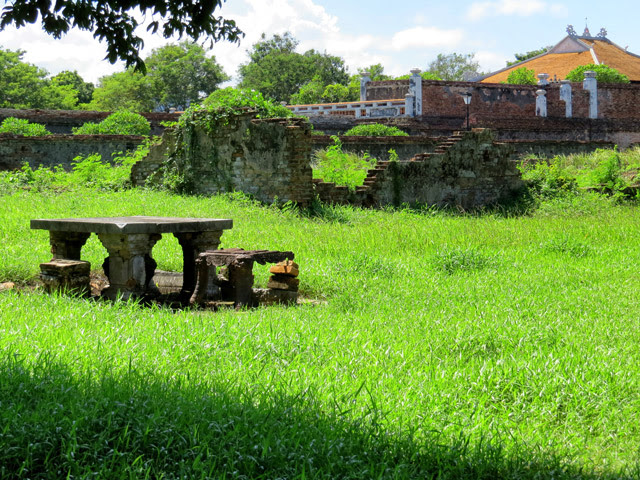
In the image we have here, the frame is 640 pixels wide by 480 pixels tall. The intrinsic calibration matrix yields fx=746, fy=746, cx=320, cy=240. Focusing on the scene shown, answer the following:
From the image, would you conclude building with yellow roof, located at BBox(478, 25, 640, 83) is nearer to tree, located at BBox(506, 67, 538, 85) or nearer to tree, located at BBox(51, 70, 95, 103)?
tree, located at BBox(506, 67, 538, 85)

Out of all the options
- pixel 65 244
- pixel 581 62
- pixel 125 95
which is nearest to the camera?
pixel 65 244

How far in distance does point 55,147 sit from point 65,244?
42.2ft

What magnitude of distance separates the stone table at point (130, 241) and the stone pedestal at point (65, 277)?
266 millimetres

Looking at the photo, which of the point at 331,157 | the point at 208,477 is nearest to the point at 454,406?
the point at 208,477

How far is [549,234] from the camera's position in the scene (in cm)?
1023

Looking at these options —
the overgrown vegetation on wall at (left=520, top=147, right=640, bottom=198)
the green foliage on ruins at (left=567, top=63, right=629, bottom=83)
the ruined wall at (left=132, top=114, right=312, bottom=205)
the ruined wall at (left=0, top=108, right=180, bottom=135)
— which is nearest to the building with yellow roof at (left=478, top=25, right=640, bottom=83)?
the green foliage on ruins at (left=567, top=63, right=629, bottom=83)

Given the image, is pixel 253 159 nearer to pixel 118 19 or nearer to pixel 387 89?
pixel 118 19

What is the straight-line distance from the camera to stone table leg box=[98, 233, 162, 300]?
6277mm

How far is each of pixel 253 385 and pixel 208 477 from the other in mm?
977

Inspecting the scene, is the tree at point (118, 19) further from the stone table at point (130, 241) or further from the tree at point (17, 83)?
the tree at point (17, 83)

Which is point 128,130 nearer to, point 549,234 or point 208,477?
point 549,234

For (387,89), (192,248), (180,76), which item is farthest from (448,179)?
(180,76)

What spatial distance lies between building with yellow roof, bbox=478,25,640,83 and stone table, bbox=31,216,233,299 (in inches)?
1421

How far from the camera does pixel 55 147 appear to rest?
18656 millimetres
